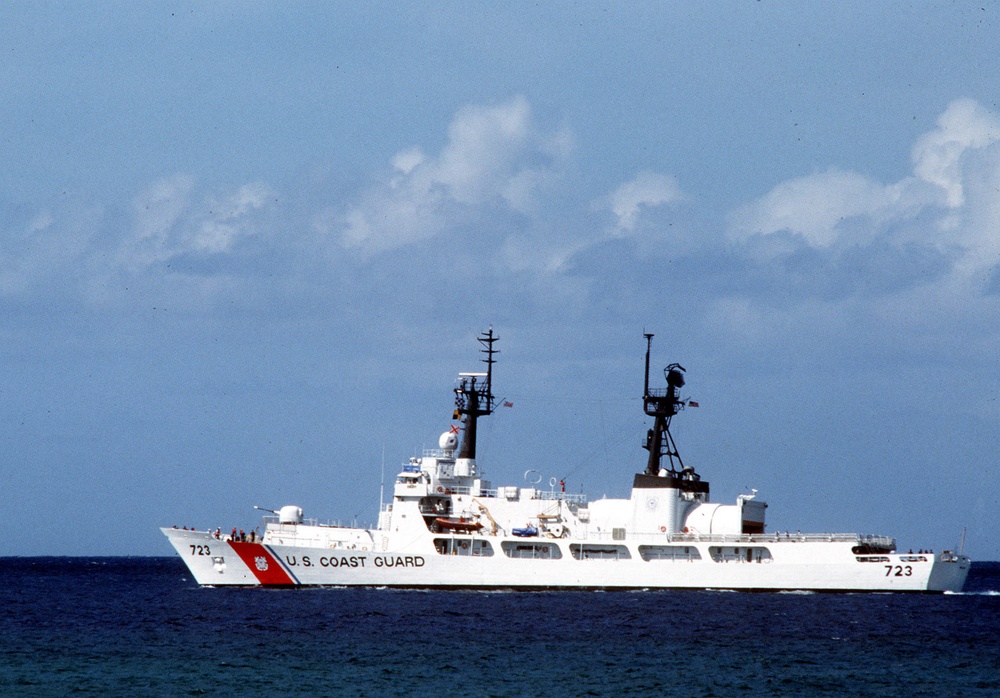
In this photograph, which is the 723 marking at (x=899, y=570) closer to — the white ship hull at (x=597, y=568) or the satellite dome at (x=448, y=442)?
the white ship hull at (x=597, y=568)

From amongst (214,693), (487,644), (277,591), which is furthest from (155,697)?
(277,591)

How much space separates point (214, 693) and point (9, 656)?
27.5 ft

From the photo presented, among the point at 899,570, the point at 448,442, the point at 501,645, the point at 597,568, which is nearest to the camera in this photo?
the point at 501,645

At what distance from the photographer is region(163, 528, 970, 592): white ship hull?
1972 inches

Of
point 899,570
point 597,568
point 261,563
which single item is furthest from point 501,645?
point 899,570

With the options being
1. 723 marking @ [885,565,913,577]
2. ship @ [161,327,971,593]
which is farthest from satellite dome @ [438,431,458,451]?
723 marking @ [885,565,913,577]

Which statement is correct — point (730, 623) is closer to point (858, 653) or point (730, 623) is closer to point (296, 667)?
point (858, 653)

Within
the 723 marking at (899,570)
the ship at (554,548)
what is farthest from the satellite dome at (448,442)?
the 723 marking at (899,570)

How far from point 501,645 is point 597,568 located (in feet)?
50.5

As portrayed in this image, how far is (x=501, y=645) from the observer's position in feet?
119

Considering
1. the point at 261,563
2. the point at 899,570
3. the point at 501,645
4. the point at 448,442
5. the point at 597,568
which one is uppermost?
the point at 448,442

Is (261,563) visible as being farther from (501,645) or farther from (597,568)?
(501,645)

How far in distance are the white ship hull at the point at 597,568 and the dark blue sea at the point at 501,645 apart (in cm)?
61

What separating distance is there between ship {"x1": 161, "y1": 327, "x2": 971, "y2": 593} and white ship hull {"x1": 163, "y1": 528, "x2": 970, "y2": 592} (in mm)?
38
